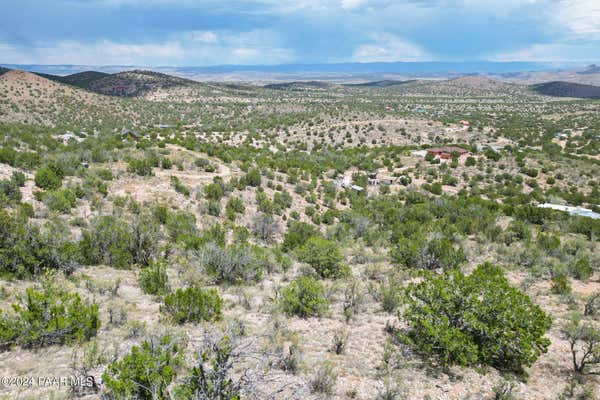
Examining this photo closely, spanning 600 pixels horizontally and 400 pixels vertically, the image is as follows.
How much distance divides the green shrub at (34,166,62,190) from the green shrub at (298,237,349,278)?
12.2m

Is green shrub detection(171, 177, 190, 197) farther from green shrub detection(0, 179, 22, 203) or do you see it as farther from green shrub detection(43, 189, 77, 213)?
green shrub detection(0, 179, 22, 203)

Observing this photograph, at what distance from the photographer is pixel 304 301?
8.41m

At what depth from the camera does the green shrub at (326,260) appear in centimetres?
1139

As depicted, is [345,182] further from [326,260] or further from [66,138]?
[66,138]

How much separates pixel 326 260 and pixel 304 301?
3148mm

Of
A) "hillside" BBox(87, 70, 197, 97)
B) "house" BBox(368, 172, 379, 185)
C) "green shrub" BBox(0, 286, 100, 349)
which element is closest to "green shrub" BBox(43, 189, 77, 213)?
"green shrub" BBox(0, 286, 100, 349)

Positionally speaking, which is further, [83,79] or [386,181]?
[83,79]

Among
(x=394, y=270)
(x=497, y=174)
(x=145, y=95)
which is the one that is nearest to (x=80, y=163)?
(x=394, y=270)

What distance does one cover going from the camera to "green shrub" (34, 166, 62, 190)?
16047 millimetres

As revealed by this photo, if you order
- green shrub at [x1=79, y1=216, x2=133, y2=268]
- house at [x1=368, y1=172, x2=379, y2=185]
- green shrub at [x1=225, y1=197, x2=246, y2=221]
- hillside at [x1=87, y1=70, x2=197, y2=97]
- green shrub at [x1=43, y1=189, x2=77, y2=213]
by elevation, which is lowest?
house at [x1=368, y1=172, x2=379, y2=185]

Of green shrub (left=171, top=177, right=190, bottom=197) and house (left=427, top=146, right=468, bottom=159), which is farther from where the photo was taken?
house (left=427, top=146, right=468, bottom=159)

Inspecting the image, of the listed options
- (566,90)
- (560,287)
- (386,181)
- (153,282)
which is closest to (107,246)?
(153,282)

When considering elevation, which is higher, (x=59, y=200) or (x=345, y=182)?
(x=59, y=200)

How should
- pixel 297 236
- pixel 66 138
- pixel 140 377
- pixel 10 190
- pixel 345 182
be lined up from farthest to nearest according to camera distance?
1. pixel 66 138
2. pixel 345 182
3. pixel 297 236
4. pixel 10 190
5. pixel 140 377
